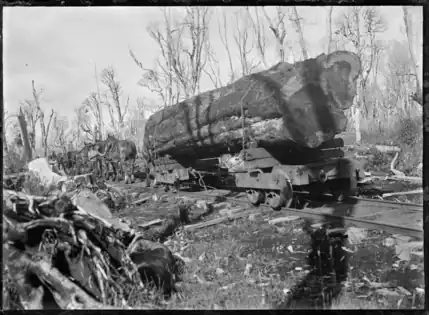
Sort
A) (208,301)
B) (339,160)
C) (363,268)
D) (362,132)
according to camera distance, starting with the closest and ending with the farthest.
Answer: (208,301) → (363,268) → (339,160) → (362,132)

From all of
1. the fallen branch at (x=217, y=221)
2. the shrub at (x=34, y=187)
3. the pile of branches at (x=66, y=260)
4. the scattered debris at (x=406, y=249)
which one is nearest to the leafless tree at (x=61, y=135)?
the shrub at (x=34, y=187)

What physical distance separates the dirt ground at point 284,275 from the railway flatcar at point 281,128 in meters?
1.75

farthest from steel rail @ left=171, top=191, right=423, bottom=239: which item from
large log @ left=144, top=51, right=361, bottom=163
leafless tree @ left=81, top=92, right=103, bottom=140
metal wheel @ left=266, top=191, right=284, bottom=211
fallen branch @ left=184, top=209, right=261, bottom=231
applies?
leafless tree @ left=81, top=92, right=103, bottom=140

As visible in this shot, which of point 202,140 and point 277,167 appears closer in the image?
point 277,167

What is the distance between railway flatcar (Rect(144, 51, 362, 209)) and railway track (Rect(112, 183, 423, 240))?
31 centimetres

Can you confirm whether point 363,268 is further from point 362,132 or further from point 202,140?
point 362,132

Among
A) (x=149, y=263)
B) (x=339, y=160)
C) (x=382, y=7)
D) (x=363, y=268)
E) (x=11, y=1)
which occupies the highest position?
(x=11, y=1)

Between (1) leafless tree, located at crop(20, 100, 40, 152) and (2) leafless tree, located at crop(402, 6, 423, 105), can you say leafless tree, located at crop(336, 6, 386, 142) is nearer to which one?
(2) leafless tree, located at crop(402, 6, 423, 105)

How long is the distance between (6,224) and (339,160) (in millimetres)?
5369

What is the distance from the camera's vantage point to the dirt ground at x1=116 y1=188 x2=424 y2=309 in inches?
121

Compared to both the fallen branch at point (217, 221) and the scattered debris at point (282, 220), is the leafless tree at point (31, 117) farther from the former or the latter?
the scattered debris at point (282, 220)

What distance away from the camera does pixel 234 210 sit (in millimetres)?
6691

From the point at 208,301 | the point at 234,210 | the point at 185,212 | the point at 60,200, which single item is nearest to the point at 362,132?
the point at 234,210

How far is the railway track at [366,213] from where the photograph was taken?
16.0ft
